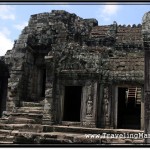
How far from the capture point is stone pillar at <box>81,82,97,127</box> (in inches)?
533

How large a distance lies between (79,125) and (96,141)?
3.62 m

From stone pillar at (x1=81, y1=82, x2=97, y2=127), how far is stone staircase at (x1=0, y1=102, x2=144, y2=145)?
571mm

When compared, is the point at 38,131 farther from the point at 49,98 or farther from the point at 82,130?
the point at 82,130

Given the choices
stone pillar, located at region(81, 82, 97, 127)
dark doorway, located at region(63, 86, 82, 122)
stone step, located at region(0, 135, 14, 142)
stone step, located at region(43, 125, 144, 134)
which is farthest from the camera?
dark doorway, located at region(63, 86, 82, 122)

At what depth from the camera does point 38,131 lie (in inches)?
516

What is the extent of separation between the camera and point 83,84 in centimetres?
1416

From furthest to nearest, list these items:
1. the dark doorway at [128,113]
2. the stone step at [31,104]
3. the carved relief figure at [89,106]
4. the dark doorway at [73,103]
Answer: the dark doorway at [128,113] → the dark doorway at [73,103] → the stone step at [31,104] → the carved relief figure at [89,106]

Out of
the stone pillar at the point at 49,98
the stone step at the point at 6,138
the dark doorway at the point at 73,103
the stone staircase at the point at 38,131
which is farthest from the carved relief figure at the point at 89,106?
the stone step at the point at 6,138

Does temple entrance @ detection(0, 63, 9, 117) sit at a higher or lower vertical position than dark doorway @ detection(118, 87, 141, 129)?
higher

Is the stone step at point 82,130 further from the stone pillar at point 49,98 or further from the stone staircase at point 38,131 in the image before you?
the stone pillar at point 49,98

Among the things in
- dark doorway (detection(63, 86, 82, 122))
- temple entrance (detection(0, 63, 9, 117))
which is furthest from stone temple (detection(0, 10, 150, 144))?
temple entrance (detection(0, 63, 9, 117))

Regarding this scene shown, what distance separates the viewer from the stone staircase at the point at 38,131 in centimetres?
1073

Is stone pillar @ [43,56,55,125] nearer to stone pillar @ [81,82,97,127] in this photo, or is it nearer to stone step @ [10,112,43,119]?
stone step @ [10,112,43,119]

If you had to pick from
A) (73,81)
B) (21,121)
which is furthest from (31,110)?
(73,81)
